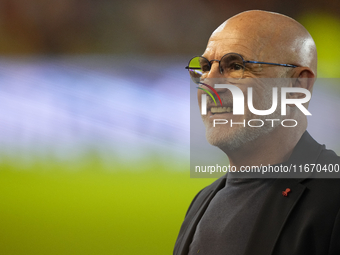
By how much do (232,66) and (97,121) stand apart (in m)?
1.32

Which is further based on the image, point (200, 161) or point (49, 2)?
point (49, 2)

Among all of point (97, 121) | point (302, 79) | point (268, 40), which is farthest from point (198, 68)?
point (97, 121)

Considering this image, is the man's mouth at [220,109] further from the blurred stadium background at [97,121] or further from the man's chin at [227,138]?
the blurred stadium background at [97,121]

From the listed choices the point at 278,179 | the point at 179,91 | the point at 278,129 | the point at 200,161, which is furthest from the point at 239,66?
the point at 179,91

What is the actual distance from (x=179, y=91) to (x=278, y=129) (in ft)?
3.72

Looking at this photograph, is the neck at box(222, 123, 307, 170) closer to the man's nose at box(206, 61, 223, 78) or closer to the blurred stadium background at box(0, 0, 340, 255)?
the man's nose at box(206, 61, 223, 78)

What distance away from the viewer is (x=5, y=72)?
2529 millimetres

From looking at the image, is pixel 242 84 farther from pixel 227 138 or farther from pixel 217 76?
pixel 227 138

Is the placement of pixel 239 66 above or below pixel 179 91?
below

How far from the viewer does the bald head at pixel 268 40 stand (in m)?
1.28

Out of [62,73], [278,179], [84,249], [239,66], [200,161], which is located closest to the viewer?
[278,179]

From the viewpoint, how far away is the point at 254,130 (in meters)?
1.29

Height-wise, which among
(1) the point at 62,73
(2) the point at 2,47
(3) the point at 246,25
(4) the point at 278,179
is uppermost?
(2) the point at 2,47

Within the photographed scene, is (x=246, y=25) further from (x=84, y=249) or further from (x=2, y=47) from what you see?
(x=2, y=47)
